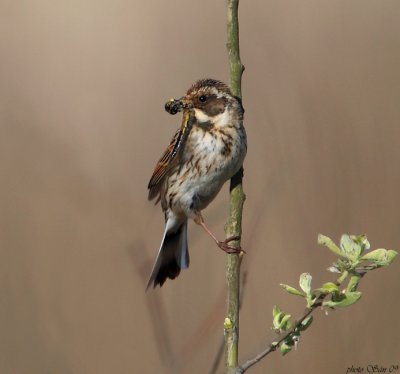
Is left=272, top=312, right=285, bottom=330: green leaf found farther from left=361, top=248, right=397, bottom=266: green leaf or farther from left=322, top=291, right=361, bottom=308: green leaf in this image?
left=361, top=248, right=397, bottom=266: green leaf

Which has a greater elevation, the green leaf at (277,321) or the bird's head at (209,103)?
the bird's head at (209,103)

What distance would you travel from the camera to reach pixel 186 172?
3.26 meters

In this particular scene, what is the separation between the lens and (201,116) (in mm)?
3119

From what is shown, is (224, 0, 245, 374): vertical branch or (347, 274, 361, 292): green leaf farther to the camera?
(224, 0, 245, 374): vertical branch

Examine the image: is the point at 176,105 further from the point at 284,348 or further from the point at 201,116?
the point at 284,348

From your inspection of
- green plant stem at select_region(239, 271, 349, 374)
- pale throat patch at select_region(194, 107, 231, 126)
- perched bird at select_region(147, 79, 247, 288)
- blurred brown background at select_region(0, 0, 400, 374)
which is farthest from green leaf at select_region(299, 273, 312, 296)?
pale throat patch at select_region(194, 107, 231, 126)

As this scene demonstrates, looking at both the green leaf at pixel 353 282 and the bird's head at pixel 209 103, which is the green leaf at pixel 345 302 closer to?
the green leaf at pixel 353 282

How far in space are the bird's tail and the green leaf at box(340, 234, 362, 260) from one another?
1482mm

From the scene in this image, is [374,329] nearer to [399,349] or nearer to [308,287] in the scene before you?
[399,349]

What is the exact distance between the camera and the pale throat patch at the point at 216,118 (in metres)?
3.06

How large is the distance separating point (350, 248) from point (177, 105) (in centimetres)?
157

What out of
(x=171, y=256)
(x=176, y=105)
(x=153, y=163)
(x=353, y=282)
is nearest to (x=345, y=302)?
(x=353, y=282)

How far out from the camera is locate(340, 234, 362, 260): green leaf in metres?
1.55

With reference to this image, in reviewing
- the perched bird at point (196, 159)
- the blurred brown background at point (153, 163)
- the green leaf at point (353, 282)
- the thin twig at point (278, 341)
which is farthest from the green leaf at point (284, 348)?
the perched bird at point (196, 159)
